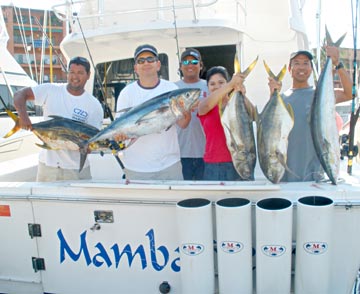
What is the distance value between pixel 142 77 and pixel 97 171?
6.13 feet

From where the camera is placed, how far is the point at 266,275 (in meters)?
2.00

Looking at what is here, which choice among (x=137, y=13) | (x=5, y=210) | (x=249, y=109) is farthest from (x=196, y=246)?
(x=137, y=13)

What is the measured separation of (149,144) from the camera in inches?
98.5

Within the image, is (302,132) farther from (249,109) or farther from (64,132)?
(64,132)

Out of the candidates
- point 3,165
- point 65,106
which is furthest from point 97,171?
point 65,106

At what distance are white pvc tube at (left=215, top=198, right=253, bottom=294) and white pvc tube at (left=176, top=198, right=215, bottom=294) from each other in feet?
0.18

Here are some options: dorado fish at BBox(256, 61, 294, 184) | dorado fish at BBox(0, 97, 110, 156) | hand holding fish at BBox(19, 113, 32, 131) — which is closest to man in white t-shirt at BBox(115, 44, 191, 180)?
dorado fish at BBox(0, 97, 110, 156)

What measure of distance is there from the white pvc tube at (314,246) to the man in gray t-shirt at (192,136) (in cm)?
105

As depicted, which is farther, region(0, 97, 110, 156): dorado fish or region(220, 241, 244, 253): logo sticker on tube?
region(0, 97, 110, 156): dorado fish

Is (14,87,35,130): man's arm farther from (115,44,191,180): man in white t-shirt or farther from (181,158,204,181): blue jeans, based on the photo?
(181,158,204,181): blue jeans

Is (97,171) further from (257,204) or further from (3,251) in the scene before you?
(257,204)

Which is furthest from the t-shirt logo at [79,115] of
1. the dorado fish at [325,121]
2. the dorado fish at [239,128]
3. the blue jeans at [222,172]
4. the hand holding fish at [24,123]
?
the dorado fish at [325,121]

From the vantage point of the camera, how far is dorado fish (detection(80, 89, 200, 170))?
2201mm

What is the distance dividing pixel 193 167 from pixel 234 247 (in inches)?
40.1
